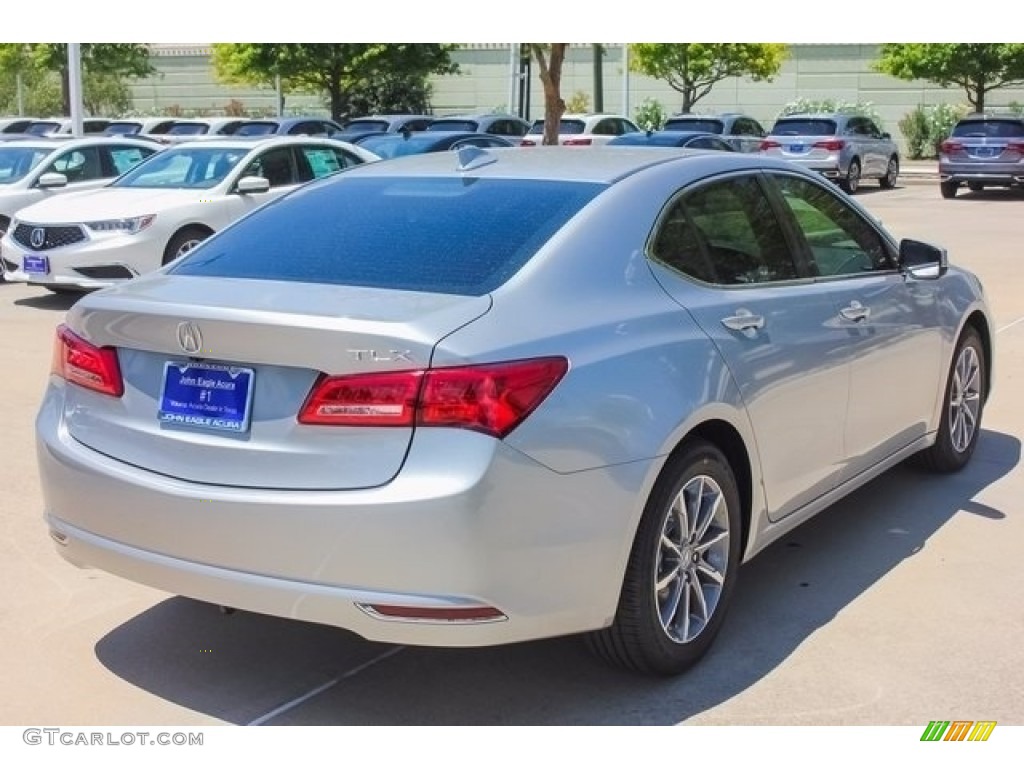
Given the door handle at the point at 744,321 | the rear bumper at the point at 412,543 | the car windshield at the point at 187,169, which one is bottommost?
the rear bumper at the point at 412,543

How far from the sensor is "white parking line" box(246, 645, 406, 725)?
3.78 m

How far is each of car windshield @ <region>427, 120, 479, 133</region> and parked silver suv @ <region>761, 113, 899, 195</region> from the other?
5809 mm

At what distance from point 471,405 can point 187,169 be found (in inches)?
396

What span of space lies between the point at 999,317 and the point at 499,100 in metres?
38.3

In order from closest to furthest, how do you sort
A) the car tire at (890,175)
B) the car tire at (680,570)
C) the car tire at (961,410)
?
the car tire at (680,570)
the car tire at (961,410)
the car tire at (890,175)

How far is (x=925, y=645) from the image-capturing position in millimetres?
4234

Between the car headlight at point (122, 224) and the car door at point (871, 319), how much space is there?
7.70m

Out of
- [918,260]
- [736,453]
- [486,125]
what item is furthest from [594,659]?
[486,125]

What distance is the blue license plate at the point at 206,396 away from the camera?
3.49m

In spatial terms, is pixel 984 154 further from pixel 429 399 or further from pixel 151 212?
pixel 429 399

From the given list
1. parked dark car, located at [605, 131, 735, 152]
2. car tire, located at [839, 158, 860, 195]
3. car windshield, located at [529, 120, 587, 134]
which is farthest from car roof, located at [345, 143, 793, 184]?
car windshield, located at [529, 120, 587, 134]

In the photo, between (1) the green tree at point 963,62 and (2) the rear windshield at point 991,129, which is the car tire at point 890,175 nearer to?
(2) the rear windshield at point 991,129

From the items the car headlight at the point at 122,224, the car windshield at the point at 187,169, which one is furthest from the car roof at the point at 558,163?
the car windshield at the point at 187,169

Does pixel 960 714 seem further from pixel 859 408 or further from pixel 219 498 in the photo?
pixel 219 498
